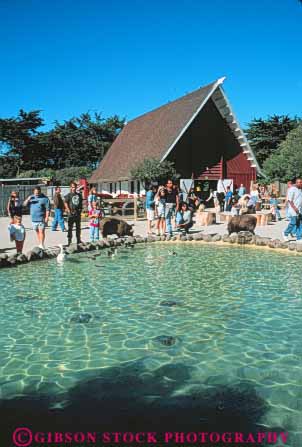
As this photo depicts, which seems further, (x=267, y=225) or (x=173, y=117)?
(x=173, y=117)

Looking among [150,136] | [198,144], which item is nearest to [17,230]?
[198,144]

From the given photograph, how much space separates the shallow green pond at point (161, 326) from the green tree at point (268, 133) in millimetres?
36989

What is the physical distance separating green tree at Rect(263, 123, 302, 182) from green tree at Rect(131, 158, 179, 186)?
12.7 m

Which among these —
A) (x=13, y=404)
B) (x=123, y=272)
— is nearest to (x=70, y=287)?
(x=123, y=272)

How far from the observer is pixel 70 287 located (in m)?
8.13

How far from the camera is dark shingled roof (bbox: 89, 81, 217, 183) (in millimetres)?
28094

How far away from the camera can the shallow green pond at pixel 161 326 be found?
4.31 metres

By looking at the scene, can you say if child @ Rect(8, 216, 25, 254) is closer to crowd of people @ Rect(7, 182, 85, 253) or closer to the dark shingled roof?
crowd of people @ Rect(7, 182, 85, 253)

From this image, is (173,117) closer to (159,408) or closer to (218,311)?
(218,311)

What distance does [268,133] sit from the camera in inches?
1775

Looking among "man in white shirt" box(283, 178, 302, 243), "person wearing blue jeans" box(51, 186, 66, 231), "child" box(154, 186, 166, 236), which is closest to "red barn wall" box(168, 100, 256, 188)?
"person wearing blue jeans" box(51, 186, 66, 231)

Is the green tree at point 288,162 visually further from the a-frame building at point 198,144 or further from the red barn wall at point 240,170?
the red barn wall at point 240,170

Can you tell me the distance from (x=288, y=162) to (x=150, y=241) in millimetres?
24139

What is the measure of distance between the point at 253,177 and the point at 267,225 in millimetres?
14804
